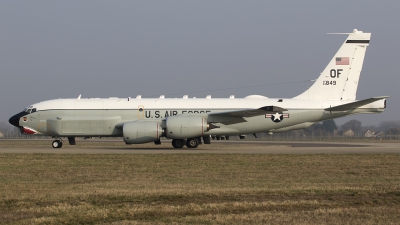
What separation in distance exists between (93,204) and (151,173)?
7.68 meters

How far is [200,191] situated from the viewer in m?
14.6

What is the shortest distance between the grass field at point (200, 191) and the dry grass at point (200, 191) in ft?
0.07

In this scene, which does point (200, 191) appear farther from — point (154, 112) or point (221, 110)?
point (154, 112)

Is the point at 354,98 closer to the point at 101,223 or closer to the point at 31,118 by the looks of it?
the point at 31,118

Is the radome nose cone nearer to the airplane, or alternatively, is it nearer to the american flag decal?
the airplane

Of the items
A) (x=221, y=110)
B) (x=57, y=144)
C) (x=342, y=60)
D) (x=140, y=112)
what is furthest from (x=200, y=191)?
(x=342, y=60)

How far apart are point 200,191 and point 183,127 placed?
70.9 feet

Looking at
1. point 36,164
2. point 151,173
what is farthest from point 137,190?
point 36,164

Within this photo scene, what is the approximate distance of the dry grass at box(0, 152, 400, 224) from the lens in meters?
11.0

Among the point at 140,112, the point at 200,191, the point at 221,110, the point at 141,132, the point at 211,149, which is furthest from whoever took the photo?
the point at 140,112

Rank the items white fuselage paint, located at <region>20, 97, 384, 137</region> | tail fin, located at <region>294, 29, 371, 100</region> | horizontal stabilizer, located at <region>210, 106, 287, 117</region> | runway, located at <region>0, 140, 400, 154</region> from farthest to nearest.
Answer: tail fin, located at <region>294, 29, 371, 100</region> → white fuselage paint, located at <region>20, 97, 384, 137</region> → horizontal stabilizer, located at <region>210, 106, 287, 117</region> → runway, located at <region>0, 140, 400, 154</region>

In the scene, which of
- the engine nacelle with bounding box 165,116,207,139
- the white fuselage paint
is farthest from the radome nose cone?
the engine nacelle with bounding box 165,116,207,139

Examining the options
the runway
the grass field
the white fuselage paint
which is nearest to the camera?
the grass field

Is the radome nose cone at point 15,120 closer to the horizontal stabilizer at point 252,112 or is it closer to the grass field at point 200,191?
the horizontal stabilizer at point 252,112
